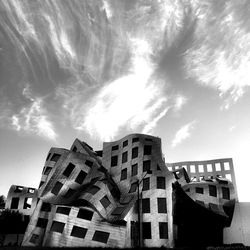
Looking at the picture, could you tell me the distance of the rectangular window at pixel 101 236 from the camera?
33.1 metres

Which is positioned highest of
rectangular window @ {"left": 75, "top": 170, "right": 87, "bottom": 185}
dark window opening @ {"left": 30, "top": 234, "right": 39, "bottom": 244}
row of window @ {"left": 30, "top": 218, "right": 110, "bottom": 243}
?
rectangular window @ {"left": 75, "top": 170, "right": 87, "bottom": 185}

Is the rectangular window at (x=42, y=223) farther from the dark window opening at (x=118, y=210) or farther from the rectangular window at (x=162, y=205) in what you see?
the rectangular window at (x=162, y=205)

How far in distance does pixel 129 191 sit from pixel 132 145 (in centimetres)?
886

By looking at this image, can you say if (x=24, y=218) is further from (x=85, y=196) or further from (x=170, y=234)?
(x=170, y=234)

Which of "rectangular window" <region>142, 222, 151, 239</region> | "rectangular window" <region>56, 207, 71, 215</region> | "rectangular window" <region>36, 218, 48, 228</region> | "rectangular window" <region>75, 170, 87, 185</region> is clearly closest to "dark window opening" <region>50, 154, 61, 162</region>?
"rectangular window" <region>75, 170, 87, 185</region>

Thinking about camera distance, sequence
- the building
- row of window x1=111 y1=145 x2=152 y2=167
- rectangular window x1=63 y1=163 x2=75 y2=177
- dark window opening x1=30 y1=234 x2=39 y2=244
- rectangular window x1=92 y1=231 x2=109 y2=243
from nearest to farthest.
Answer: rectangular window x1=92 y1=231 x2=109 y2=243 < the building < dark window opening x1=30 y1=234 x2=39 y2=244 < rectangular window x1=63 y1=163 x2=75 y2=177 < row of window x1=111 y1=145 x2=152 y2=167

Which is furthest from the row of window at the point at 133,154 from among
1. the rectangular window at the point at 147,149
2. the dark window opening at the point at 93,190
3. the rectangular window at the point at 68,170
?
the dark window opening at the point at 93,190

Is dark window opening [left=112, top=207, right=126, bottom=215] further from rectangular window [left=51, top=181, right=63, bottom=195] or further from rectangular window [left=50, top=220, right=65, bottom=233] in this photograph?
rectangular window [left=51, top=181, right=63, bottom=195]

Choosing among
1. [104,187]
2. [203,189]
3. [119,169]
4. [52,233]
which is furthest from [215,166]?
[52,233]

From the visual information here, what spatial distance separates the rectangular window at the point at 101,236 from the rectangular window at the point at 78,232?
1.57m

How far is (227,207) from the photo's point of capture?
3869cm

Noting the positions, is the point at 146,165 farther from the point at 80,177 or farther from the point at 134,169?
the point at 80,177

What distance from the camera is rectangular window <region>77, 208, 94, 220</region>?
35656mm

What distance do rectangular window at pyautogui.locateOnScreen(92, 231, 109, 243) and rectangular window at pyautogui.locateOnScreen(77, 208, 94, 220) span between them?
2.73 metres
